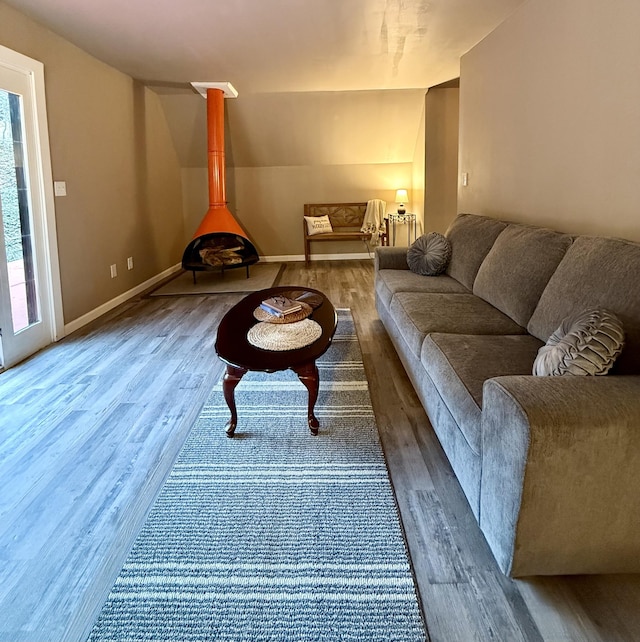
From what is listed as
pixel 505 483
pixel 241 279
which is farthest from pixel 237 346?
pixel 241 279

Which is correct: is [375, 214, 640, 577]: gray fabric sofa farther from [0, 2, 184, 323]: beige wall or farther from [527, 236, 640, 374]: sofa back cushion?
[0, 2, 184, 323]: beige wall

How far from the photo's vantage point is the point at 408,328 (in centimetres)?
273

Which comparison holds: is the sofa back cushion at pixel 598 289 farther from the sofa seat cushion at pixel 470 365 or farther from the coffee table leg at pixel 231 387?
the coffee table leg at pixel 231 387

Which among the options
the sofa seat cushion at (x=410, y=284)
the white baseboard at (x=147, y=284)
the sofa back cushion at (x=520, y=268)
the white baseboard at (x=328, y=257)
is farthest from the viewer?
the white baseboard at (x=328, y=257)

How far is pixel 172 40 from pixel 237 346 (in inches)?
116

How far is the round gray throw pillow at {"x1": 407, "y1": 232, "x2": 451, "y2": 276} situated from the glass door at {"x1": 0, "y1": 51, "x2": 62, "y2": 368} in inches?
104

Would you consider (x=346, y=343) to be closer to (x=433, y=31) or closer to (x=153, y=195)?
(x=433, y=31)

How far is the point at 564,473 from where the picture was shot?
134 centimetres

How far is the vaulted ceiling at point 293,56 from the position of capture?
3.53 metres

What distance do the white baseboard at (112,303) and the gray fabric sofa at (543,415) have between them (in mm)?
2853

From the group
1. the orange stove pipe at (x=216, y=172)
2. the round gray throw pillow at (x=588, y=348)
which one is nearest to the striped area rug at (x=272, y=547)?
the round gray throw pillow at (x=588, y=348)

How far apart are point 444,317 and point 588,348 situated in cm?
120

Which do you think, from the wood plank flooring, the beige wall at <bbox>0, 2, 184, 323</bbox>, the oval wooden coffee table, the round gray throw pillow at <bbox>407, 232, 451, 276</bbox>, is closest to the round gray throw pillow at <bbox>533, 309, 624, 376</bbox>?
the wood plank flooring

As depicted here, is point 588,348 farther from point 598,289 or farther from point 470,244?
point 470,244
